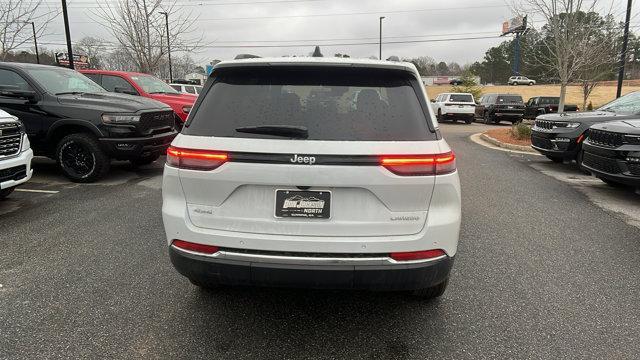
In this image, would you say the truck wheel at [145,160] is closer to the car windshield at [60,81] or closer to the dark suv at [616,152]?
the car windshield at [60,81]

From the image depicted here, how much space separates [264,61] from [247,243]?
1.12 meters

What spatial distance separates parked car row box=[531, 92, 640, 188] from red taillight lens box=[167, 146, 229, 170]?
5999 millimetres

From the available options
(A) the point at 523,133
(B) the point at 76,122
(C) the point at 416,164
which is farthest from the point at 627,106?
(B) the point at 76,122

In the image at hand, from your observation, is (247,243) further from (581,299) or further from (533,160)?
(533,160)

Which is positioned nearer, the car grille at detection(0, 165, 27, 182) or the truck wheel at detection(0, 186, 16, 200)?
the car grille at detection(0, 165, 27, 182)

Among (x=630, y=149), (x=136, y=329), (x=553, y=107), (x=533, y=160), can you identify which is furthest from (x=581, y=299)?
(x=553, y=107)

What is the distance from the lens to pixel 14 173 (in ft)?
18.5

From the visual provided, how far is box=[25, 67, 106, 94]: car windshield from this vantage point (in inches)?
302

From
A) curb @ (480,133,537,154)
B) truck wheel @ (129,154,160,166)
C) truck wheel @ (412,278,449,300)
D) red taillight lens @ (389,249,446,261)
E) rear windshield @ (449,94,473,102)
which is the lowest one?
curb @ (480,133,537,154)

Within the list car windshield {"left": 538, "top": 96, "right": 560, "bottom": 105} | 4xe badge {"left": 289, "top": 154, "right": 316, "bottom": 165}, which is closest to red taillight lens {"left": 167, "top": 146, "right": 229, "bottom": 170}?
4xe badge {"left": 289, "top": 154, "right": 316, "bottom": 165}

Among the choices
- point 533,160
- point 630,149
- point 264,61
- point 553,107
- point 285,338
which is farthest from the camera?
point 553,107

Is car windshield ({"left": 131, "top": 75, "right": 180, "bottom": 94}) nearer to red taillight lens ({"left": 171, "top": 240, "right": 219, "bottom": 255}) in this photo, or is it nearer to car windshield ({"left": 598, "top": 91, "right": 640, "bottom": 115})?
red taillight lens ({"left": 171, "top": 240, "right": 219, "bottom": 255})

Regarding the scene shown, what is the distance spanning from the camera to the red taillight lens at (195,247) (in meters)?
2.62

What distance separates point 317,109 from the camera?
2.65 m
